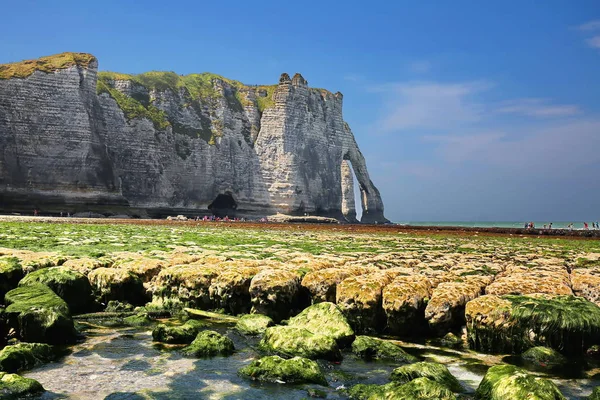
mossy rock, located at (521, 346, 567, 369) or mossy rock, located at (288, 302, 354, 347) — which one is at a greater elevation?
mossy rock, located at (288, 302, 354, 347)

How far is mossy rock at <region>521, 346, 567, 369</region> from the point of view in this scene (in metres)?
6.50

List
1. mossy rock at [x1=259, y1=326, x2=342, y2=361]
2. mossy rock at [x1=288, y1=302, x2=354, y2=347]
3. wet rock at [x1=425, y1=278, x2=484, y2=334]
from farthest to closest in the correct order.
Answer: wet rock at [x1=425, y1=278, x2=484, y2=334], mossy rock at [x1=288, y1=302, x2=354, y2=347], mossy rock at [x1=259, y1=326, x2=342, y2=361]

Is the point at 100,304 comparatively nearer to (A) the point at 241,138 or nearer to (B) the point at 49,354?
(B) the point at 49,354

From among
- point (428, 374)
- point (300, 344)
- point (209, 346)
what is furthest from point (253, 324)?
point (428, 374)

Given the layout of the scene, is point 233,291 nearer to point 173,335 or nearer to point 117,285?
point 173,335

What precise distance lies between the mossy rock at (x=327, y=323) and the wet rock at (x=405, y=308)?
0.85 meters

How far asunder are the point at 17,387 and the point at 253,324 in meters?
3.78

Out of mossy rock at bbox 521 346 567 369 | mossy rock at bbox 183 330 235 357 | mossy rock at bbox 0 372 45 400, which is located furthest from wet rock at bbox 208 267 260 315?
mossy rock at bbox 521 346 567 369

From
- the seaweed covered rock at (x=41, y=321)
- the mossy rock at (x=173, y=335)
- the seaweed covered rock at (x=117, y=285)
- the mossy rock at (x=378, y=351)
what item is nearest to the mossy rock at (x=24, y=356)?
the seaweed covered rock at (x=41, y=321)

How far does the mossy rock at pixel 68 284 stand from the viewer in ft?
29.1

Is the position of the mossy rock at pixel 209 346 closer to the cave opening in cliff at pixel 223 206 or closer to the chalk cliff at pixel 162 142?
the chalk cliff at pixel 162 142

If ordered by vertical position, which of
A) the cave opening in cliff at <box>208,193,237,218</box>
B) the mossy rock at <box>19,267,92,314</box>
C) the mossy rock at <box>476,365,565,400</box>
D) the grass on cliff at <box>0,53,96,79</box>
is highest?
the grass on cliff at <box>0,53,96,79</box>

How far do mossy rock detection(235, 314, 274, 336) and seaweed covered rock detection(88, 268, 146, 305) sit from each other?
2802 millimetres

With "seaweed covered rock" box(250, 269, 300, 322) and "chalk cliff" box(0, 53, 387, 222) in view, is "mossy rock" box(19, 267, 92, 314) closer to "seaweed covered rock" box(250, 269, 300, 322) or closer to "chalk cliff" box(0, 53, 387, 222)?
"seaweed covered rock" box(250, 269, 300, 322)
